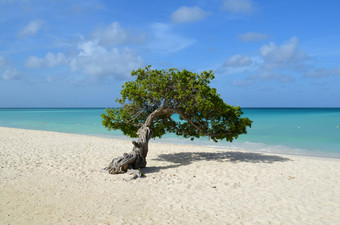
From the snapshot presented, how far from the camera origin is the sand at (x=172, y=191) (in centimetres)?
606

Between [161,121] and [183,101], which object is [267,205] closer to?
[183,101]

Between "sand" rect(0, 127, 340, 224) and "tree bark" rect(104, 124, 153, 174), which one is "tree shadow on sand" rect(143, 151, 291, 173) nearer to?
"sand" rect(0, 127, 340, 224)

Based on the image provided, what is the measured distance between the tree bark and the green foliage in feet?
1.54

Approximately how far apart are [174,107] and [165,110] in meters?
0.41

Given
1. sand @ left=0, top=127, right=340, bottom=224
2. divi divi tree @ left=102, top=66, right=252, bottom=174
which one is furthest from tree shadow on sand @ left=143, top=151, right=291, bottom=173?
divi divi tree @ left=102, top=66, right=252, bottom=174

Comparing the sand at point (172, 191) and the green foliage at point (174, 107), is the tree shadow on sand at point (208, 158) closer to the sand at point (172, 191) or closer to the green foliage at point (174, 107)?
the sand at point (172, 191)

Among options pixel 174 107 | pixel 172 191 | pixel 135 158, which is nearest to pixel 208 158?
pixel 174 107

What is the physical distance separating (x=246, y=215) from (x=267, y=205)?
980 millimetres

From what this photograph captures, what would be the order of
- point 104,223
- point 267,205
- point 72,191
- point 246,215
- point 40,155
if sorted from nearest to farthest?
point 104,223 < point 246,215 < point 267,205 < point 72,191 < point 40,155

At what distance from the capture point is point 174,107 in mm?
11336

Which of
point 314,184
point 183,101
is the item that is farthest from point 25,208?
point 314,184

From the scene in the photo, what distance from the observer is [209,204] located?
22.7 ft

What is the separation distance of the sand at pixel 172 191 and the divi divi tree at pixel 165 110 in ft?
3.98

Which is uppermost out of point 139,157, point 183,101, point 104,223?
point 183,101
